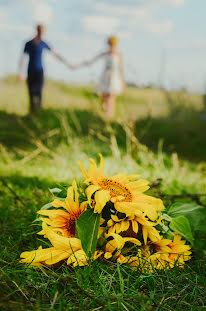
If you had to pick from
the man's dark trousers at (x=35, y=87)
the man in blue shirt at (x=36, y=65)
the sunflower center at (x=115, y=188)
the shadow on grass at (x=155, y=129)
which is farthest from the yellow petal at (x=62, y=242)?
the man's dark trousers at (x=35, y=87)

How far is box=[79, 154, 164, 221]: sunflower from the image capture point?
1.37 metres

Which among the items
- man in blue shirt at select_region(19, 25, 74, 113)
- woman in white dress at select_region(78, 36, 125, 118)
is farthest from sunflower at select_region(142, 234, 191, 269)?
woman in white dress at select_region(78, 36, 125, 118)

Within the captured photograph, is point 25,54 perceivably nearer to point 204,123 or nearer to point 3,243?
point 204,123

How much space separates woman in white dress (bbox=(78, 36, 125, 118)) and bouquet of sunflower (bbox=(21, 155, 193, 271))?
23.6 feet

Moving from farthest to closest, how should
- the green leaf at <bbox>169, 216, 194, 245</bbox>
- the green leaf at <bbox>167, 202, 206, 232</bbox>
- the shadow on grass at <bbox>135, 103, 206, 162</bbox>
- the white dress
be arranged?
the white dress < the shadow on grass at <bbox>135, 103, 206, 162</bbox> < the green leaf at <bbox>167, 202, 206, 232</bbox> < the green leaf at <bbox>169, 216, 194, 245</bbox>

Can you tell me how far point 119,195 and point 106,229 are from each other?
14 cm

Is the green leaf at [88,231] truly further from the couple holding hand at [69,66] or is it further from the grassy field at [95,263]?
the couple holding hand at [69,66]

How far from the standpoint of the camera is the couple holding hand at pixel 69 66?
24.7 feet

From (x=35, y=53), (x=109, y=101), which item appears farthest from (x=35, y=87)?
(x=109, y=101)

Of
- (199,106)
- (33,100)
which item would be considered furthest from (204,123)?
(33,100)

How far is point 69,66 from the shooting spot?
7551mm

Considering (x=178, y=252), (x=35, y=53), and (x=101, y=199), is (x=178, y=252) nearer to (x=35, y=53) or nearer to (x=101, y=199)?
(x=101, y=199)

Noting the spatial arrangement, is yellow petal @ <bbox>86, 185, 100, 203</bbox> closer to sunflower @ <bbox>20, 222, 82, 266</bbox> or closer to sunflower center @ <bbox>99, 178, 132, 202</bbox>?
sunflower center @ <bbox>99, 178, 132, 202</bbox>

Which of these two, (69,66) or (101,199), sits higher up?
(69,66)
